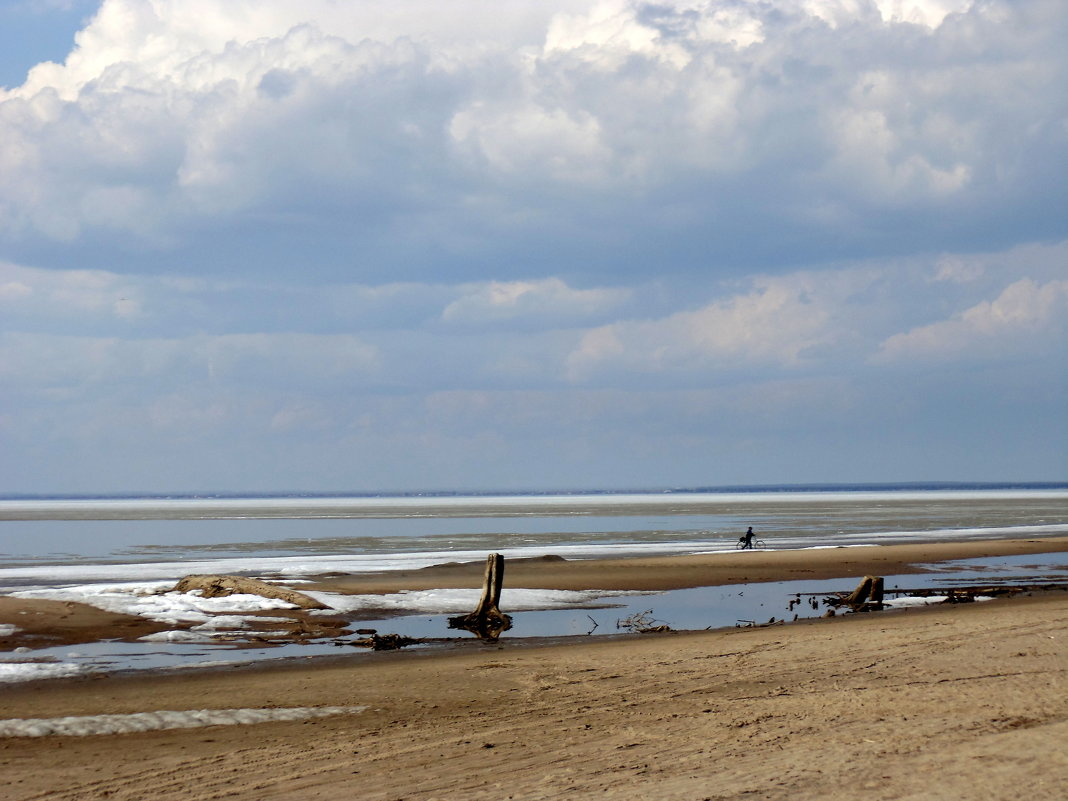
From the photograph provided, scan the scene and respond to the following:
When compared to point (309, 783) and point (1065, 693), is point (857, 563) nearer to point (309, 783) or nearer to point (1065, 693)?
point (1065, 693)

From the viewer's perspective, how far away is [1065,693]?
45.9 ft

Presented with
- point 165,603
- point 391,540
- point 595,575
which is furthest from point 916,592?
point 391,540

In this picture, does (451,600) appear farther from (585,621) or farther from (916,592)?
(916,592)

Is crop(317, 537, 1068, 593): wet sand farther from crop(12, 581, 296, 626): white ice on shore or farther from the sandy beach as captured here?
the sandy beach

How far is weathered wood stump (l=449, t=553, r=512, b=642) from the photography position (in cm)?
2489

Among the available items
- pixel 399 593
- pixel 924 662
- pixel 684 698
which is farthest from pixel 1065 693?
pixel 399 593

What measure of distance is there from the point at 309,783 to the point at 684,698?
19.8 ft

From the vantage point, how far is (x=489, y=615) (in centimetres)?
2555

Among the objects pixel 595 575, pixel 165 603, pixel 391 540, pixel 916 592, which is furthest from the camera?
pixel 391 540

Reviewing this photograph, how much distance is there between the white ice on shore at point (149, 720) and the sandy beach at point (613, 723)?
255mm

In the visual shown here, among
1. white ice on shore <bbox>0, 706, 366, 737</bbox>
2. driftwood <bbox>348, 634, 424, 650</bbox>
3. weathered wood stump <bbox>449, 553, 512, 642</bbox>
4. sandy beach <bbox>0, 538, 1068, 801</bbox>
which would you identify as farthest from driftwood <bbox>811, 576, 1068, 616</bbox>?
white ice on shore <bbox>0, 706, 366, 737</bbox>

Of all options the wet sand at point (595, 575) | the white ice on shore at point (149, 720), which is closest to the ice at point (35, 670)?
the wet sand at point (595, 575)

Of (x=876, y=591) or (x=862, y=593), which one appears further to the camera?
(x=862, y=593)

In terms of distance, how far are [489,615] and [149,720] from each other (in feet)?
39.2
